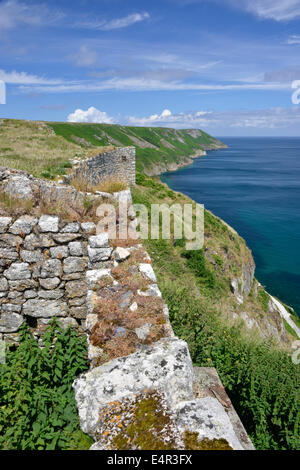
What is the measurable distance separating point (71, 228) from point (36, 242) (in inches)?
26.2

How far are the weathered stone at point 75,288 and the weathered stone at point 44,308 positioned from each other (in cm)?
25

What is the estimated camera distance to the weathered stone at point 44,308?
519cm

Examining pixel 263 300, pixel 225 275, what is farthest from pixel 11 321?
A: pixel 263 300

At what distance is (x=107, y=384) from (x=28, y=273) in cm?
288

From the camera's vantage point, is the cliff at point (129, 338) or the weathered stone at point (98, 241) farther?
the weathered stone at point (98, 241)

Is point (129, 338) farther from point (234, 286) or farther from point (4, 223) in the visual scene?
point (234, 286)

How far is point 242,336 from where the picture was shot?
6961mm

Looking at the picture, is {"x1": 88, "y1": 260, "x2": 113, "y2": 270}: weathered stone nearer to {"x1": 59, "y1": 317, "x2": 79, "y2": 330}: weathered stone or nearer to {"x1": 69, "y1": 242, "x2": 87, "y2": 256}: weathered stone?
{"x1": 69, "y1": 242, "x2": 87, "y2": 256}: weathered stone

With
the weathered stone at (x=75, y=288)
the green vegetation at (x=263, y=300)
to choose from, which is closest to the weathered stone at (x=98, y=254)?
the weathered stone at (x=75, y=288)

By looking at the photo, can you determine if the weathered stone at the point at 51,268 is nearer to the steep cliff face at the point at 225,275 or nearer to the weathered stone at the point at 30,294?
the weathered stone at the point at 30,294

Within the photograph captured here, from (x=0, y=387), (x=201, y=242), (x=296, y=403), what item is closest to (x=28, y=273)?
(x=0, y=387)
